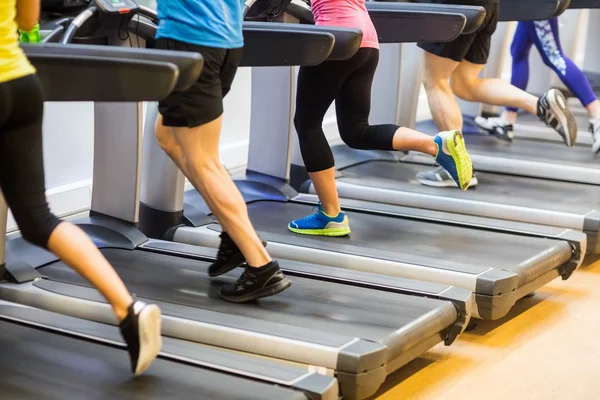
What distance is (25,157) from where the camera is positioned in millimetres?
2188

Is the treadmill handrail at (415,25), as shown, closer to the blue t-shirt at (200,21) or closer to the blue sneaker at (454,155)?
the blue sneaker at (454,155)

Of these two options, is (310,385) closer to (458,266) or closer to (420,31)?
(458,266)

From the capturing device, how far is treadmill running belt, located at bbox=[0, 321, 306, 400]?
7.60 ft

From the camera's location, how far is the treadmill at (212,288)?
7.24 feet

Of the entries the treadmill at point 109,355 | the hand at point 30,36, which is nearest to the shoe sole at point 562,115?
the treadmill at point 109,355

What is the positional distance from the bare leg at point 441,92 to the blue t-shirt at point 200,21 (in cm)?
198

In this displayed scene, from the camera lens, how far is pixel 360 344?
2.62m

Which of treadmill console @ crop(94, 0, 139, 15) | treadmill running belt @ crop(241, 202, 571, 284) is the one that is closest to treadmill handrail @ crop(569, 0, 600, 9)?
treadmill running belt @ crop(241, 202, 571, 284)

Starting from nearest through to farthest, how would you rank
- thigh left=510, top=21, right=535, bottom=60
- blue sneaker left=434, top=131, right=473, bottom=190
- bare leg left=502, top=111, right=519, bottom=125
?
blue sneaker left=434, top=131, right=473, bottom=190, thigh left=510, top=21, right=535, bottom=60, bare leg left=502, top=111, right=519, bottom=125

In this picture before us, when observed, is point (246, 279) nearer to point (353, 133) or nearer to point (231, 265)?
point (231, 265)

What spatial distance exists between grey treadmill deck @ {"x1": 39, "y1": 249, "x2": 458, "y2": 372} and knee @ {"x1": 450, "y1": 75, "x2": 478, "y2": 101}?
1951 mm

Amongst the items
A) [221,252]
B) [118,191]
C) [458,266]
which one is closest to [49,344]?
[221,252]

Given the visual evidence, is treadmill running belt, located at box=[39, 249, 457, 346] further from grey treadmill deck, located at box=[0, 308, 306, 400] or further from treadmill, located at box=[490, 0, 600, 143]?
treadmill, located at box=[490, 0, 600, 143]

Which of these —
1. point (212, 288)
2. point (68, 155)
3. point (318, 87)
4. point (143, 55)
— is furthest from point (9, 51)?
point (68, 155)
